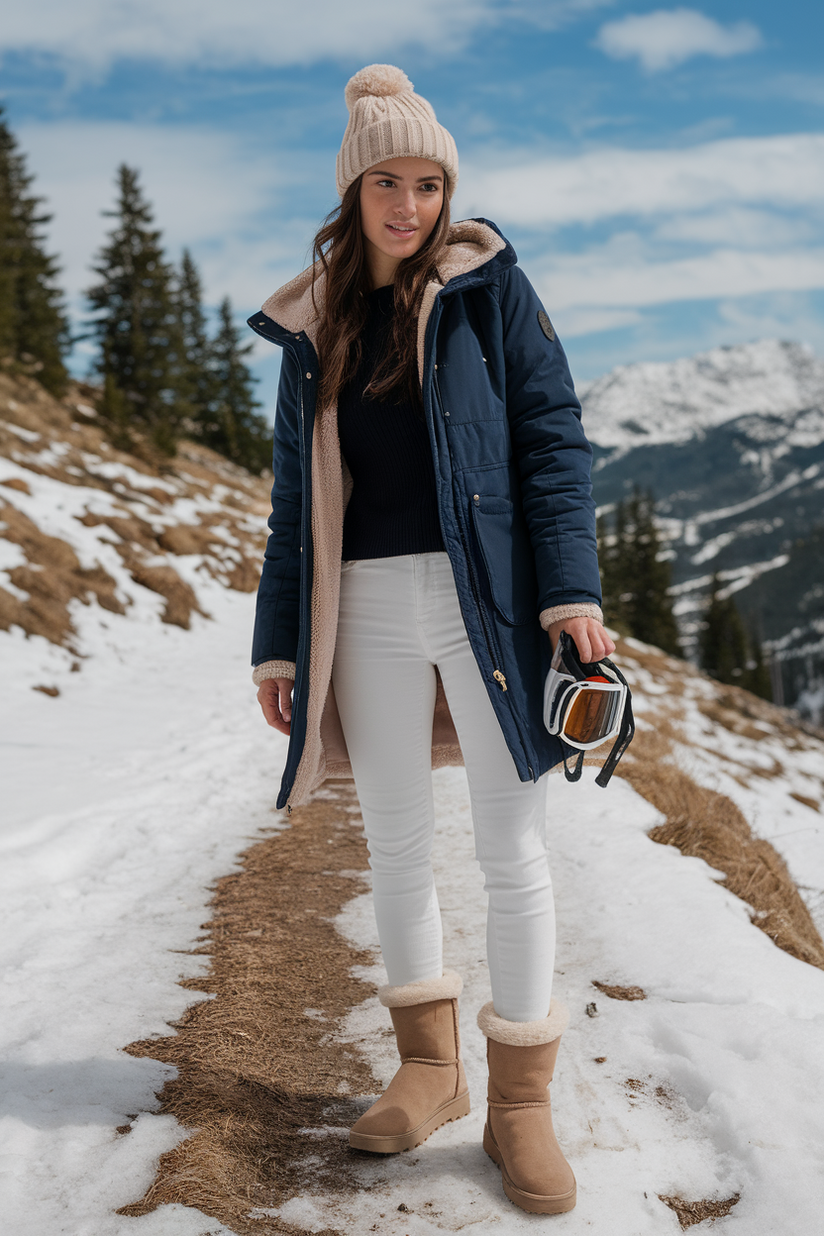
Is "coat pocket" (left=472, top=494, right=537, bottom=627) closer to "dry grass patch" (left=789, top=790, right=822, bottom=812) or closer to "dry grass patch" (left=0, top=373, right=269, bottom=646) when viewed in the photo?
"dry grass patch" (left=0, top=373, right=269, bottom=646)

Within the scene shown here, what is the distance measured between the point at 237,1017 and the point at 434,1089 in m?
0.93

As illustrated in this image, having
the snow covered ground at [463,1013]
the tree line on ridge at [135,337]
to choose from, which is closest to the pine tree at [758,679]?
the tree line on ridge at [135,337]

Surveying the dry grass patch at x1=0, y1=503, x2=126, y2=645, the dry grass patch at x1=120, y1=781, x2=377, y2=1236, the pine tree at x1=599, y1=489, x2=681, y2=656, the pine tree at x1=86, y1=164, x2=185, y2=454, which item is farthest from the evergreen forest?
the pine tree at x1=599, y1=489, x2=681, y2=656

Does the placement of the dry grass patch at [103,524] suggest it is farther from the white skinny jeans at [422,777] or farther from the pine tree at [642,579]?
the pine tree at [642,579]

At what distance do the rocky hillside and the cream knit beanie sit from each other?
7.22 metres

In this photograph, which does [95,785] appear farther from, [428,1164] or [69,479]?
[69,479]

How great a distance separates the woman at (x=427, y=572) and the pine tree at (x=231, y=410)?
39644mm

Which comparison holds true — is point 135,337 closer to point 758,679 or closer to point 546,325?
point 546,325

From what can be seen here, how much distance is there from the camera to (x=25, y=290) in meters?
28.5

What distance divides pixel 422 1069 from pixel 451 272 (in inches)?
82.9

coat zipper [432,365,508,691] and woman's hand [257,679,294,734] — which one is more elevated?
coat zipper [432,365,508,691]

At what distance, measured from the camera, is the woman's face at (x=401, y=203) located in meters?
2.28

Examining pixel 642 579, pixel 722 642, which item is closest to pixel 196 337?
pixel 642 579

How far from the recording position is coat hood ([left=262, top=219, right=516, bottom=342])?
221 cm
